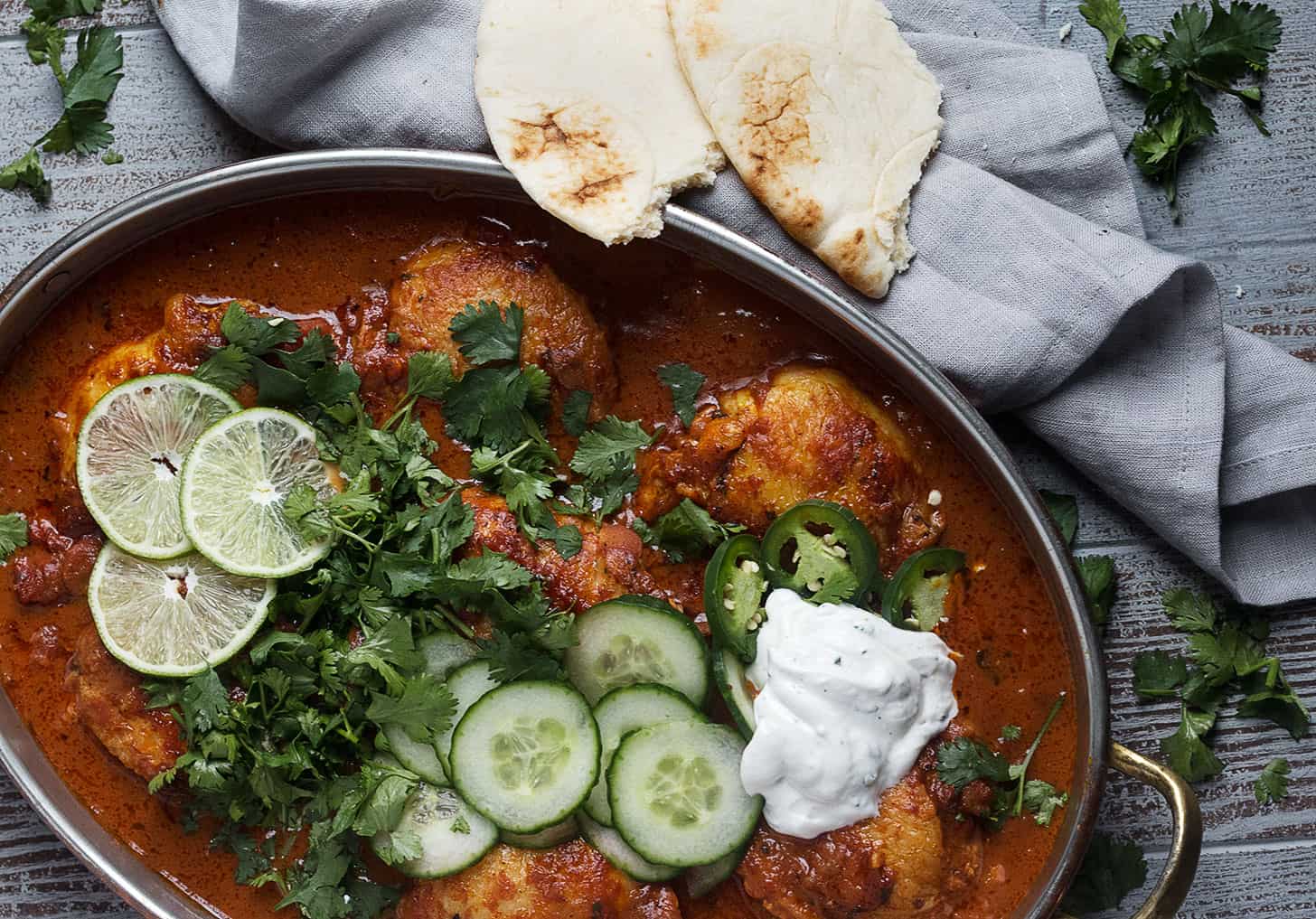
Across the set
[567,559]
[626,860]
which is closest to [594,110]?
[567,559]

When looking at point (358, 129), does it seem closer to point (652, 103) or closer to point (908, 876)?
point (652, 103)

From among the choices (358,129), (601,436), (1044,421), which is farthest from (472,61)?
(1044,421)

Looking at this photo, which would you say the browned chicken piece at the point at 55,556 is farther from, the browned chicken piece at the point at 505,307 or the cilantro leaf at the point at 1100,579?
the cilantro leaf at the point at 1100,579

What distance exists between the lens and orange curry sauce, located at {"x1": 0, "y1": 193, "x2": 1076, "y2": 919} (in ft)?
10.1

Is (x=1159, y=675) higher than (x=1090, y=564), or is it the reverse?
(x=1090, y=564)

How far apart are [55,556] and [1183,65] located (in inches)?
141

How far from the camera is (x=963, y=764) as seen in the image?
2939mm

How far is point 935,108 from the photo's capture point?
3111 mm

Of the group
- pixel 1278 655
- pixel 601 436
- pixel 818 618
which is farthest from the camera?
pixel 1278 655

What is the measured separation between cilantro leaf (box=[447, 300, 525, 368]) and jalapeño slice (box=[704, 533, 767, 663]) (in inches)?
31.0

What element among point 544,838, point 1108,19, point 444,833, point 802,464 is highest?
point 1108,19

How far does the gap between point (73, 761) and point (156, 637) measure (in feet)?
1.91

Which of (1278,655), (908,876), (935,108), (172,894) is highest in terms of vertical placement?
(935,108)

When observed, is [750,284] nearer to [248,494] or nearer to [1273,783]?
[248,494]
